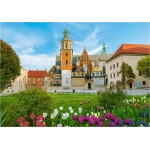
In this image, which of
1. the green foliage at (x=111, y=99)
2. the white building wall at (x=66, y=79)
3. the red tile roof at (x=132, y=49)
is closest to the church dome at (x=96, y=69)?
the red tile roof at (x=132, y=49)

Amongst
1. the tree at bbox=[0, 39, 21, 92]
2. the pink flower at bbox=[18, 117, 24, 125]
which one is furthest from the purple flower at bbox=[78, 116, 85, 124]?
the tree at bbox=[0, 39, 21, 92]

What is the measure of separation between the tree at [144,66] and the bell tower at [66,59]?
161 cm

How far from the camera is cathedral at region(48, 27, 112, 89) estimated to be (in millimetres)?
4234

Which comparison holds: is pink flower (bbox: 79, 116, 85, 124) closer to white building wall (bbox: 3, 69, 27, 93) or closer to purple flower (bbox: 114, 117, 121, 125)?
purple flower (bbox: 114, 117, 121, 125)

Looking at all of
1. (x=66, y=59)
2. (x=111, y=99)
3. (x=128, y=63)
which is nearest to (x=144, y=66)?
(x=128, y=63)

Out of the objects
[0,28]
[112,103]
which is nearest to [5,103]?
[0,28]

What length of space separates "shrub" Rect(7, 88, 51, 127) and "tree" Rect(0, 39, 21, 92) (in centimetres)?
93

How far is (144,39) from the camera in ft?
13.3

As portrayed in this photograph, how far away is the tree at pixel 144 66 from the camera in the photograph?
4016mm

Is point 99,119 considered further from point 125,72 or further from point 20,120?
point 125,72

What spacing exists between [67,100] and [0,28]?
219 centimetres

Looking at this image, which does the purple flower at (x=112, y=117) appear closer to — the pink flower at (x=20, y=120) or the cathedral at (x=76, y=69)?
the cathedral at (x=76, y=69)
